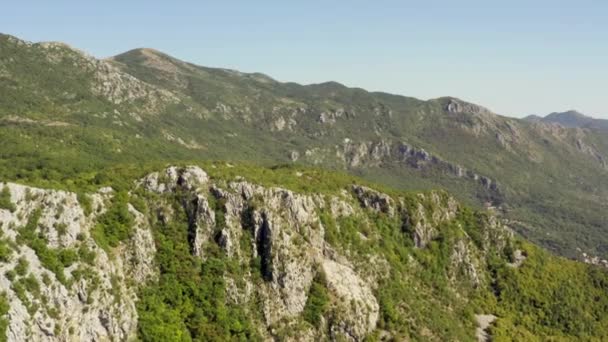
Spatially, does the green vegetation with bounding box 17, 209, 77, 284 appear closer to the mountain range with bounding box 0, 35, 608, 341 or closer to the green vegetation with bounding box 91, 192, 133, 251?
the mountain range with bounding box 0, 35, 608, 341

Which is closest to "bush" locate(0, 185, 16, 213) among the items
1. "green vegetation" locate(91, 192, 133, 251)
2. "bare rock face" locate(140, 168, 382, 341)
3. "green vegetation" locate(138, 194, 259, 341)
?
"green vegetation" locate(91, 192, 133, 251)

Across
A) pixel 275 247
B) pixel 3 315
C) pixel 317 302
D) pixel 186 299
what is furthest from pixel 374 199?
pixel 3 315

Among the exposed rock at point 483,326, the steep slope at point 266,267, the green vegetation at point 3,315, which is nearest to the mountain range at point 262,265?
the green vegetation at point 3,315

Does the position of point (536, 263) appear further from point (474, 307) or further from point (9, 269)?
point (9, 269)

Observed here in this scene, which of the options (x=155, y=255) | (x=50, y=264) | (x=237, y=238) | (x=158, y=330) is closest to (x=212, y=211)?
(x=237, y=238)

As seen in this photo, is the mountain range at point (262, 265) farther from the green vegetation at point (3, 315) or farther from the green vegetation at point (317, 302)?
the green vegetation at point (317, 302)

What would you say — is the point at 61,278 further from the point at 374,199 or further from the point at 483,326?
the point at 483,326
